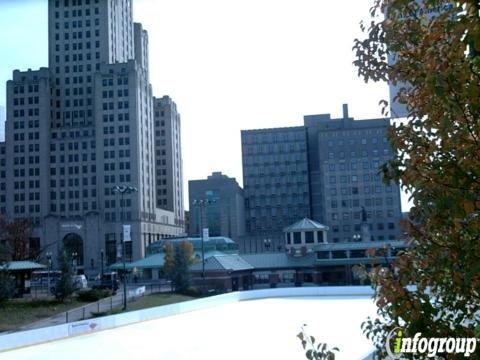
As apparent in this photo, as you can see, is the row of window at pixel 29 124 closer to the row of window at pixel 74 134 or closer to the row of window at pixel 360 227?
the row of window at pixel 74 134

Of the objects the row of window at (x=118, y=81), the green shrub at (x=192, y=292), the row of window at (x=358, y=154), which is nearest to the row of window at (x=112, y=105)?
the row of window at (x=118, y=81)

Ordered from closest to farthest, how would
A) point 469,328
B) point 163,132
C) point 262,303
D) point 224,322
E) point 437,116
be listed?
1. point 437,116
2. point 469,328
3. point 224,322
4. point 262,303
5. point 163,132

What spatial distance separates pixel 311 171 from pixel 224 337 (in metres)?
113

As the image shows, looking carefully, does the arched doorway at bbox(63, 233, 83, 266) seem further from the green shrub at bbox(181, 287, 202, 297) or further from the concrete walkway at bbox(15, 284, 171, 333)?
the concrete walkway at bbox(15, 284, 171, 333)

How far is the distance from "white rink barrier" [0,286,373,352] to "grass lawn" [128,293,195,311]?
5676mm

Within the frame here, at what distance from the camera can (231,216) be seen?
5389 inches

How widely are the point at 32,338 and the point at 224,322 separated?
1305 centimetres

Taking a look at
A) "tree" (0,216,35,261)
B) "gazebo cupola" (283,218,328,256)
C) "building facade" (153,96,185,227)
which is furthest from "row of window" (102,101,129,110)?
"gazebo cupola" (283,218,328,256)

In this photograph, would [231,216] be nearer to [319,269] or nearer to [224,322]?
[319,269]

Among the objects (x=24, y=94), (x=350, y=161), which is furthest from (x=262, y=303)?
(x=24, y=94)

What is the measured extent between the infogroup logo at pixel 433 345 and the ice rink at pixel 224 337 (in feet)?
66.2

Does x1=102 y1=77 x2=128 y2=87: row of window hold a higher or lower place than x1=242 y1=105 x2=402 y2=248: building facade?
→ higher

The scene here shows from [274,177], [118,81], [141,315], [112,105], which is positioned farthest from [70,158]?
[141,315]

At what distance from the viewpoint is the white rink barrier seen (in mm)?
31328
